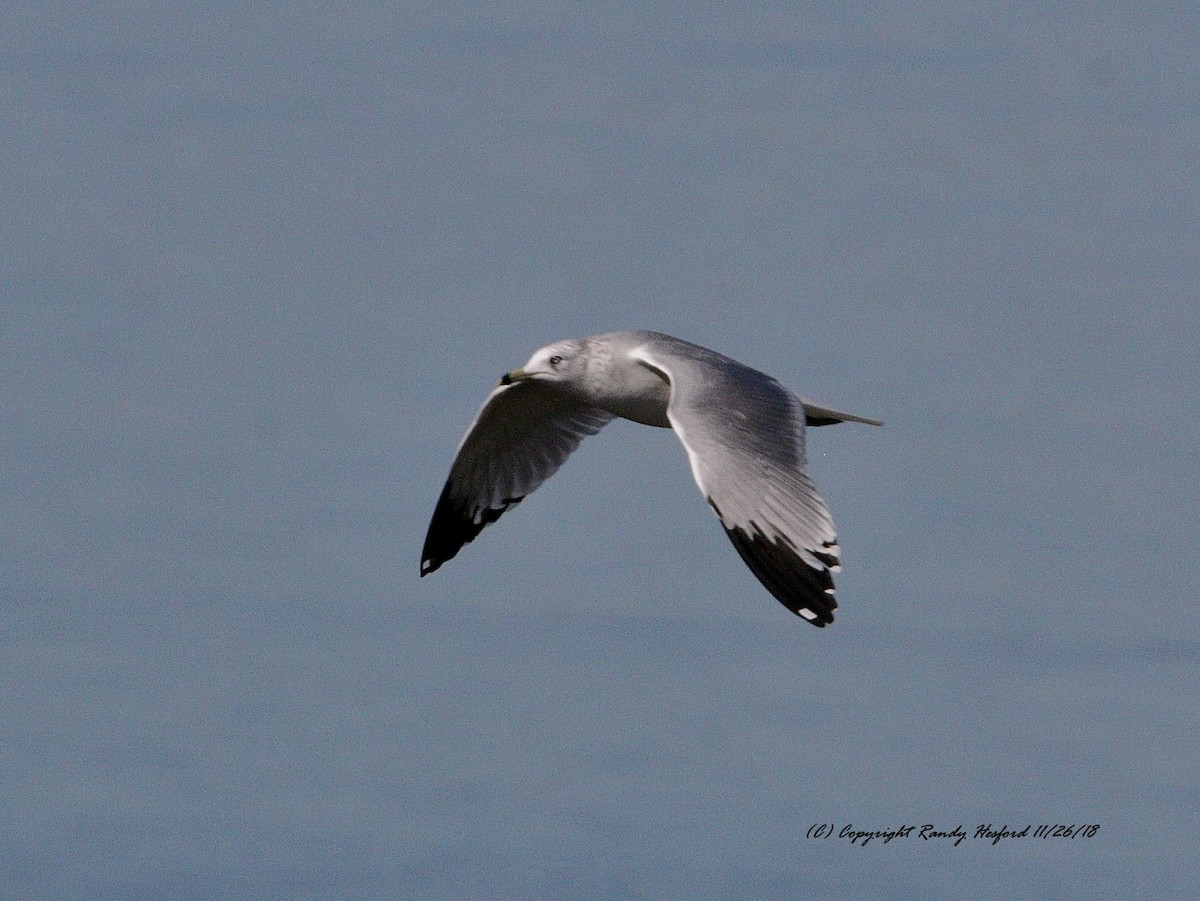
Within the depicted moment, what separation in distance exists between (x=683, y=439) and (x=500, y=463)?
2.44m

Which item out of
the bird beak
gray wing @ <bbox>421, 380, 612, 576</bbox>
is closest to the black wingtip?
the bird beak

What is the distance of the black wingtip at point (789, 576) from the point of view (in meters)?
7.83

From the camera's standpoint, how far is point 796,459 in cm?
837

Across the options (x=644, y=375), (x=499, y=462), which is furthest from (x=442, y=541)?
(x=644, y=375)

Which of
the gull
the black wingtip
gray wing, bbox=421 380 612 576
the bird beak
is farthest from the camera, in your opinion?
gray wing, bbox=421 380 612 576

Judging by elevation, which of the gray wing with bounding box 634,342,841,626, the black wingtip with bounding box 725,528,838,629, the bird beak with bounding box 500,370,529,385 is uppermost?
the bird beak with bounding box 500,370,529,385

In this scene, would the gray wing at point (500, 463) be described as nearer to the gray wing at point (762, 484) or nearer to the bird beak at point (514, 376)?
the bird beak at point (514, 376)

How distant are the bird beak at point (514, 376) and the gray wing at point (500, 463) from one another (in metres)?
0.51

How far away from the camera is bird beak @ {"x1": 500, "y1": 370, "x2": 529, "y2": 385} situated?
9.64 meters

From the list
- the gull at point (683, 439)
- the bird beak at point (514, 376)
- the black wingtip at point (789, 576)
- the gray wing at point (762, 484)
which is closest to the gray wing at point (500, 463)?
the gull at point (683, 439)

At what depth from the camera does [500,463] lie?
34.7 ft

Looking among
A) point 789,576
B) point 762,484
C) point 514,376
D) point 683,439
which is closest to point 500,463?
point 514,376

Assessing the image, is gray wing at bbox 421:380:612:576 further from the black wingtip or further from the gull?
the black wingtip

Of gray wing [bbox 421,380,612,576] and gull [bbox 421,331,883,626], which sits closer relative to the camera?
gull [bbox 421,331,883,626]
